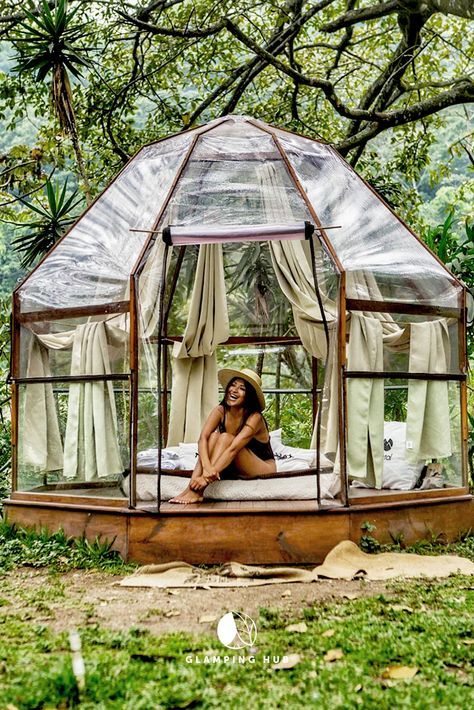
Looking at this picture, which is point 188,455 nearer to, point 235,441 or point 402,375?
point 235,441

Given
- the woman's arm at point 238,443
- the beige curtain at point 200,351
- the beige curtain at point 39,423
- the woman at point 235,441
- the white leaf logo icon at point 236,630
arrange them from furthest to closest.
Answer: the beige curtain at point 200,351, the beige curtain at point 39,423, the woman's arm at point 238,443, the woman at point 235,441, the white leaf logo icon at point 236,630

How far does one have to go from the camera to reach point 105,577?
5.15 meters

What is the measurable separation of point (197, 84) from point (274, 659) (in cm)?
932

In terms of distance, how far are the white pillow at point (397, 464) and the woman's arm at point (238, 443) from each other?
3.16 ft

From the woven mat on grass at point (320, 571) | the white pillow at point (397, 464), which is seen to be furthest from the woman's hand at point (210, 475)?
the white pillow at point (397, 464)

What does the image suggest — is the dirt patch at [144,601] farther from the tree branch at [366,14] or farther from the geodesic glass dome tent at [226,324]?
the tree branch at [366,14]

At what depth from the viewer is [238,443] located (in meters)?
6.06

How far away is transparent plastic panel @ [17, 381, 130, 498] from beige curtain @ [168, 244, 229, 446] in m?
1.29

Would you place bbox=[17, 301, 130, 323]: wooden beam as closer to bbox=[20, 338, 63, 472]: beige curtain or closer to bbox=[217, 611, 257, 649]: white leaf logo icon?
bbox=[20, 338, 63, 472]: beige curtain

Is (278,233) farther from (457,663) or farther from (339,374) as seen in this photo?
(457,663)

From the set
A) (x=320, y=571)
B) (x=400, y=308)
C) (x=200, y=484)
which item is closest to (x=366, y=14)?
(x=400, y=308)

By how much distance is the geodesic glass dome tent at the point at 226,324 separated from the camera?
5703 millimetres
